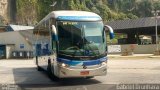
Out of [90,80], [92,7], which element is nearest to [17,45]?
[90,80]

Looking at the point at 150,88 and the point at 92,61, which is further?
the point at 92,61

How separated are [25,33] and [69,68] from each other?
37.5 m

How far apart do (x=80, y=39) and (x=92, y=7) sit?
96.4 m

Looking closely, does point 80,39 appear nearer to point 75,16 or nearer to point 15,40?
point 75,16

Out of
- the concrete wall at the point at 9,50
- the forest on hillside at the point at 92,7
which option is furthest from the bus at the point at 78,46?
the forest on hillside at the point at 92,7

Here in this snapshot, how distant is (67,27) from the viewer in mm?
16172

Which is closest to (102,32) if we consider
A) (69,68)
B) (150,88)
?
(69,68)

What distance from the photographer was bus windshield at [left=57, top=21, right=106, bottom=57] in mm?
15836

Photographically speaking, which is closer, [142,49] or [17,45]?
[142,49]

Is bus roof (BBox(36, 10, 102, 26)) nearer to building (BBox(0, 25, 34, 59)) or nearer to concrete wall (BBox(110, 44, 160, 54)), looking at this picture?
building (BBox(0, 25, 34, 59))

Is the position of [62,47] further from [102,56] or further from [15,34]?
[15,34]

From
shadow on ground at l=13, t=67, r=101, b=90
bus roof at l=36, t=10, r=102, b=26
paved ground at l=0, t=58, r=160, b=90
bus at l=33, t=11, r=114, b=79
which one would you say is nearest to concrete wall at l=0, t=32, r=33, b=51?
paved ground at l=0, t=58, r=160, b=90

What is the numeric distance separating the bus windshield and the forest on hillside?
68088 mm

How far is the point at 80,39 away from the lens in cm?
1596
